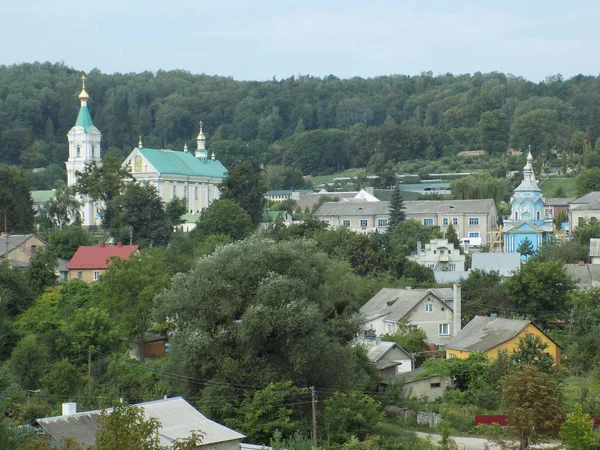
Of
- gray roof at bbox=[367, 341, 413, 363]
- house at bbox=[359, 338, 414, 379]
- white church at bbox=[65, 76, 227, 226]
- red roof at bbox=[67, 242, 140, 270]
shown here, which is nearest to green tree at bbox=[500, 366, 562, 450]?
house at bbox=[359, 338, 414, 379]

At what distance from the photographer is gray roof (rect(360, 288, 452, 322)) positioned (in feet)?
134

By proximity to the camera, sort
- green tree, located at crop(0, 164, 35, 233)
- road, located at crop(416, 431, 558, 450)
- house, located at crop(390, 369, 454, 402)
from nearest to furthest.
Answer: road, located at crop(416, 431, 558, 450) < house, located at crop(390, 369, 454, 402) < green tree, located at crop(0, 164, 35, 233)

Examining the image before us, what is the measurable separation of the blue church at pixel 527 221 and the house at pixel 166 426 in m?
42.8

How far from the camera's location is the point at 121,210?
190ft

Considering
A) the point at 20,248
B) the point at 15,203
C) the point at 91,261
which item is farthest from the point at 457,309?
the point at 15,203

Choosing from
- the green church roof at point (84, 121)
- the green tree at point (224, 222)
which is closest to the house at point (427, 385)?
the green tree at point (224, 222)

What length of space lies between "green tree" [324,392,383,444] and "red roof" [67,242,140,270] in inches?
917

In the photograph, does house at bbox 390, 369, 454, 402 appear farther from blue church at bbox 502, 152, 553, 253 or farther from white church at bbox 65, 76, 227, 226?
white church at bbox 65, 76, 227, 226

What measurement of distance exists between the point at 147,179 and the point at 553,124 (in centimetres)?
5849

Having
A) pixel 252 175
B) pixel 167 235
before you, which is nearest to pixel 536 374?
pixel 167 235

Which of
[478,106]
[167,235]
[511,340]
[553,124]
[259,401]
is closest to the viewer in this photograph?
[259,401]

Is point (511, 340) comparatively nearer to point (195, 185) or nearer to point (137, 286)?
point (137, 286)

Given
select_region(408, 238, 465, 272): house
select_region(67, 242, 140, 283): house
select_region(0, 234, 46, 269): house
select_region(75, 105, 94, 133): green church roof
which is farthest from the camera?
select_region(75, 105, 94, 133): green church roof

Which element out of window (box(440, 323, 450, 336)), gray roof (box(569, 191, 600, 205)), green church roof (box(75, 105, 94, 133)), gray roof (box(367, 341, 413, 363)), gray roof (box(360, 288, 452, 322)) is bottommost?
window (box(440, 323, 450, 336))
